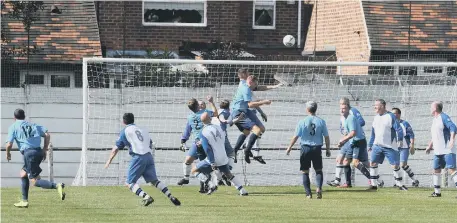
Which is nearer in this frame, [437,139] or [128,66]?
[437,139]

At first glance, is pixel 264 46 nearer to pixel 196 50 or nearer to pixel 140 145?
pixel 196 50

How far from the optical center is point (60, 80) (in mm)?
34000

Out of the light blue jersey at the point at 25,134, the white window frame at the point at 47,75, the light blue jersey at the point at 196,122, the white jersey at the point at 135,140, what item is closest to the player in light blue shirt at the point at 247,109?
the light blue jersey at the point at 196,122

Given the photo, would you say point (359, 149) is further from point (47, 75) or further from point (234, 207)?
point (47, 75)

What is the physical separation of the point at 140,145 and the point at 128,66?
1074cm

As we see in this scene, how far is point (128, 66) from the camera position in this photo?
3044cm

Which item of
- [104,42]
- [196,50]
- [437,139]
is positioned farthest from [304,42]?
[437,139]

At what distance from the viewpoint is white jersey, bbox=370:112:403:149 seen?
24.2 m

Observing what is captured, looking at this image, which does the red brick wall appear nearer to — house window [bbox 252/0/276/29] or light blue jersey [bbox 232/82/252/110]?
house window [bbox 252/0/276/29]

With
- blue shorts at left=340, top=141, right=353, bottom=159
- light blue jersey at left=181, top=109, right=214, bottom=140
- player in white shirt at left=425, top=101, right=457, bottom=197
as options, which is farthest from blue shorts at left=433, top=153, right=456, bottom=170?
light blue jersey at left=181, top=109, right=214, bottom=140

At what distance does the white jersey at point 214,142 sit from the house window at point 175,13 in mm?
16844

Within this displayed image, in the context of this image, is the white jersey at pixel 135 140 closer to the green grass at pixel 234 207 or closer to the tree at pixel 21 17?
the green grass at pixel 234 207

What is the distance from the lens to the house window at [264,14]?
128 ft

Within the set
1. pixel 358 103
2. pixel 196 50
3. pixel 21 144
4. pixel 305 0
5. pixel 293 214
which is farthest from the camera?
pixel 305 0
